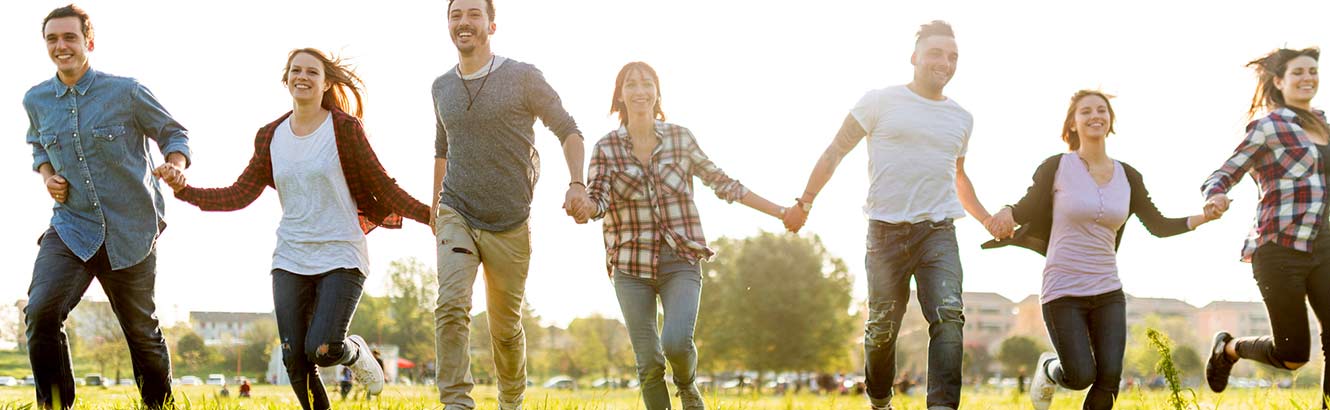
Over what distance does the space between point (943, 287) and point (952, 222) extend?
0.42 metres

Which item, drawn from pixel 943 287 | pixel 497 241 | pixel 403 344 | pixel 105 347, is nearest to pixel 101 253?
pixel 497 241

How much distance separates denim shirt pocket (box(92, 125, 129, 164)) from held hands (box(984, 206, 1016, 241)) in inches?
207

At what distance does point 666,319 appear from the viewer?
22.2 ft

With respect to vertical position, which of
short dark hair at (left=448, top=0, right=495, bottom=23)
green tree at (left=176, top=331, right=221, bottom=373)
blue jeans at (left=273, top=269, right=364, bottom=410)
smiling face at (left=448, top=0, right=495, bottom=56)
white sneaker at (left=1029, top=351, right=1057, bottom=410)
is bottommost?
white sneaker at (left=1029, top=351, right=1057, bottom=410)

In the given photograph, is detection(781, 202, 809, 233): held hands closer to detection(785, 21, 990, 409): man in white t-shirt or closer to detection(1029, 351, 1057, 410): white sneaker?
detection(785, 21, 990, 409): man in white t-shirt

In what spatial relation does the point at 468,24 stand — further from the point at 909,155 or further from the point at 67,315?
the point at 67,315

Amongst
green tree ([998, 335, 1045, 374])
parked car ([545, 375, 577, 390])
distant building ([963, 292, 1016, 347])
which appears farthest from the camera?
distant building ([963, 292, 1016, 347])

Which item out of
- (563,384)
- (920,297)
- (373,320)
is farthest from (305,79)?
(373,320)

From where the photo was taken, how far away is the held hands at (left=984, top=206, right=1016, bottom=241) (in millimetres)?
7387

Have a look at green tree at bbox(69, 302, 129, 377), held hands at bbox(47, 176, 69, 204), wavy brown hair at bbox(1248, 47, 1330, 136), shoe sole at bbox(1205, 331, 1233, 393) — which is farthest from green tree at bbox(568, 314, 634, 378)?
held hands at bbox(47, 176, 69, 204)

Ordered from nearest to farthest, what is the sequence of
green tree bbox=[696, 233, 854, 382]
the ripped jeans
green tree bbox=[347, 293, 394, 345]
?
1. the ripped jeans
2. green tree bbox=[696, 233, 854, 382]
3. green tree bbox=[347, 293, 394, 345]

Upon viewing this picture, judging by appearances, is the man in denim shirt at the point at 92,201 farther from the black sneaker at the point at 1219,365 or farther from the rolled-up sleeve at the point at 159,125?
the black sneaker at the point at 1219,365

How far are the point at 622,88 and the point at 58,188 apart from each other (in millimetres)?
3355

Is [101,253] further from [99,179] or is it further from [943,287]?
[943,287]
